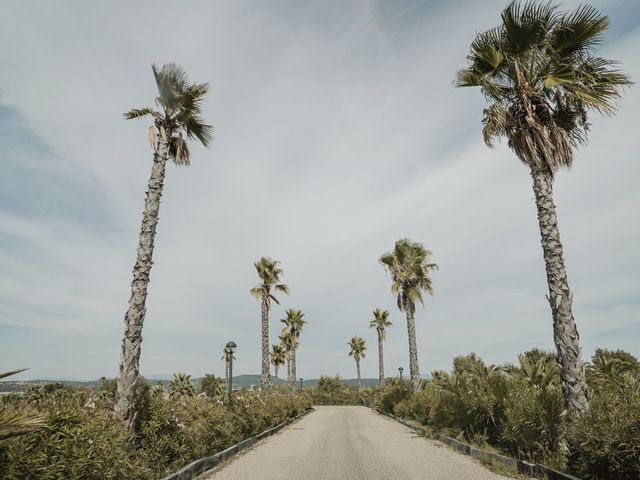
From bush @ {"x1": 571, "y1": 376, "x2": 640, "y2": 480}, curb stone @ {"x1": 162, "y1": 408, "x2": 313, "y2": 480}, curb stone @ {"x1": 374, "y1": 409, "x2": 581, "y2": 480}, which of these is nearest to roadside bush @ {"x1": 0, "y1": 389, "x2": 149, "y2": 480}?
curb stone @ {"x1": 162, "y1": 408, "x2": 313, "y2": 480}

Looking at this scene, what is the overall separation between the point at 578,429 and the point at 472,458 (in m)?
4.61

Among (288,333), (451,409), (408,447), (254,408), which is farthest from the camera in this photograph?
(288,333)

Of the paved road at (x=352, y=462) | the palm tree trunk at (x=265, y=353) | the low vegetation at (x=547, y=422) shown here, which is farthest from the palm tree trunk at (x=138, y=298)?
the palm tree trunk at (x=265, y=353)

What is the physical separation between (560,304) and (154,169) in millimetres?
10592

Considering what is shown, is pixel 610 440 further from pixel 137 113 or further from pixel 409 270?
pixel 409 270

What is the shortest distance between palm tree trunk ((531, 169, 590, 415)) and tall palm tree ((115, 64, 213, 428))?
927 centimetres

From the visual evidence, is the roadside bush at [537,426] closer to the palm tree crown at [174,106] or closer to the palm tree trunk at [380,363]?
the palm tree crown at [174,106]

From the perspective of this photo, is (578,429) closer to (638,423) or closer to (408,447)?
(638,423)

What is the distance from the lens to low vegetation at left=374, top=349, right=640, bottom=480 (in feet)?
20.1

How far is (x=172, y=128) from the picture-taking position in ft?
39.1

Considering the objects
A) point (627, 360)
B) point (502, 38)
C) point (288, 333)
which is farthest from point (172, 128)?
point (288, 333)

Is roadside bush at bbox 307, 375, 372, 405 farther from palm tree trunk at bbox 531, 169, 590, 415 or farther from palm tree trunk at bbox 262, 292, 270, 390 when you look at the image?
palm tree trunk at bbox 531, 169, 590, 415

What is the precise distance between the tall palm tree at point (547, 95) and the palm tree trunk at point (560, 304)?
20 mm

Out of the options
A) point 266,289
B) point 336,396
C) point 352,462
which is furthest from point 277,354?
point 352,462
